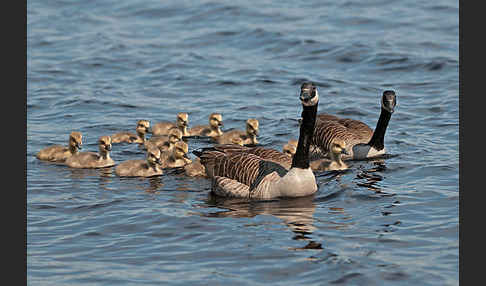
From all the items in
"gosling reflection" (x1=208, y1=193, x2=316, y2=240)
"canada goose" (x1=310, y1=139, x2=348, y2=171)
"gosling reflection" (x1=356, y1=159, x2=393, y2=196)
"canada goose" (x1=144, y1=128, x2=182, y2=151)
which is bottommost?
"gosling reflection" (x1=208, y1=193, x2=316, y2=240)

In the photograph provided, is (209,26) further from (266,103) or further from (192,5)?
(266,103)

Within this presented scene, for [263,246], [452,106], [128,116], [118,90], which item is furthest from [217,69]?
[263,246]

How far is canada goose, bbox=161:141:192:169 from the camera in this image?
1590cm

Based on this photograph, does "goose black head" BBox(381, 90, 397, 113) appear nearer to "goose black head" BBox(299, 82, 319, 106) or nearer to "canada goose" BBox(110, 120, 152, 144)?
"goose black head" BBox(299, 82, 319, 106)

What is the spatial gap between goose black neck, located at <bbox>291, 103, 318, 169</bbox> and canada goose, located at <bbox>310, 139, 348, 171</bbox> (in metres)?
1.97

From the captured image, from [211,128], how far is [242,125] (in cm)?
131

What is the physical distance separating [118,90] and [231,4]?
1008 centimetres

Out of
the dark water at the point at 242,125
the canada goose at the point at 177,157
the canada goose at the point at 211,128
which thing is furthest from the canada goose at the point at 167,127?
the canada goose at the point at 177,157

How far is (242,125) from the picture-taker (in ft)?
63.8

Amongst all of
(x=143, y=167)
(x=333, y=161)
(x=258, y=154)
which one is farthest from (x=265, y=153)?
(x=143, y=167)

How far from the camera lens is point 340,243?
1178cm

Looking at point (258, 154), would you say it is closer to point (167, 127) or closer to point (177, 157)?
point (177, 157)

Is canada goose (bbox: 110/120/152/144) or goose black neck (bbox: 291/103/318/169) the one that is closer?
goose black neck (bbox: 291/103/318/169)

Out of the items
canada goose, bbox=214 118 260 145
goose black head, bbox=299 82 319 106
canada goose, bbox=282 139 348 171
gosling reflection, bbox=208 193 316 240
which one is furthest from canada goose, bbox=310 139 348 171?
goose black head, bbox=299 82 319 106
